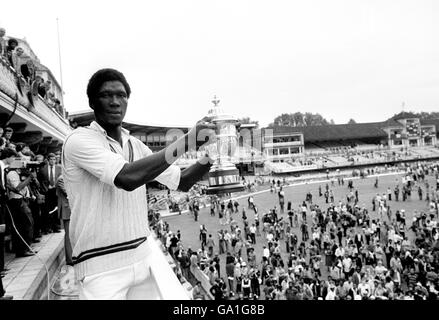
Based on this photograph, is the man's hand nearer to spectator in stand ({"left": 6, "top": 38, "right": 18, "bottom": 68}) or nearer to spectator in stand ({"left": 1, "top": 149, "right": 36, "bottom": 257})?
spectator in stand ({"left": 1, "top": 149, "right": 36, "bottom": 257})

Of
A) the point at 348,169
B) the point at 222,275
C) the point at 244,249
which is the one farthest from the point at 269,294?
the point at 348,169

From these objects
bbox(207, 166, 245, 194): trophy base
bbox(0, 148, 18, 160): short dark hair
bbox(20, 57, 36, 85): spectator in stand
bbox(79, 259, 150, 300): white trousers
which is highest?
bbox(20, 57, 36, 85): spectator in stand

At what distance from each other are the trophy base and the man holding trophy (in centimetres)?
104

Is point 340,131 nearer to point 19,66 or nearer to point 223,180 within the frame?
point 19,66

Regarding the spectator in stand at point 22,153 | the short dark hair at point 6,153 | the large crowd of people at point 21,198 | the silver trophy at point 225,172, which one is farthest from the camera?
the spectator in stand at point 22,153

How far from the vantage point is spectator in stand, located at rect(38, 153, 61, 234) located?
20.9 feet

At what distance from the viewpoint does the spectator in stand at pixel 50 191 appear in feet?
20.9

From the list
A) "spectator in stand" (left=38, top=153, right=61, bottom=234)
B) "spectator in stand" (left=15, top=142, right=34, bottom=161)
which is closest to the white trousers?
"spectator in stand" (left=15, top=142, right=34, bottom=161)

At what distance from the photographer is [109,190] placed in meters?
1.57

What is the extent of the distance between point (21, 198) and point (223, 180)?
10.7ft

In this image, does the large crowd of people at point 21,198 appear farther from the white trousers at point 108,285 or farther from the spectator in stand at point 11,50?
the white trousers at point 108,285

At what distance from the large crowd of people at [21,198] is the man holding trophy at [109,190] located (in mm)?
2206

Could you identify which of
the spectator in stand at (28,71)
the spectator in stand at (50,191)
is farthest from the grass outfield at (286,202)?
the spectator in stand at (28,71)

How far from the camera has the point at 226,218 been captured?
2345cm
